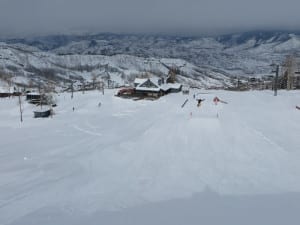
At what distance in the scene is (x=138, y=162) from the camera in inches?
841

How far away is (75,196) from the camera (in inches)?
627

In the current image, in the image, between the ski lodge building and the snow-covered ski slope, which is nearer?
the snow-covered ski slope

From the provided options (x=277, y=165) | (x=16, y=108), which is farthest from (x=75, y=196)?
(x=16, y=108)

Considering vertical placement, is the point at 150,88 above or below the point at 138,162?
below

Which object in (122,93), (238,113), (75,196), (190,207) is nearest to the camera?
(190,207)

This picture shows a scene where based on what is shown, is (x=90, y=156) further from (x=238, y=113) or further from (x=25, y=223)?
(x=238, y=113)

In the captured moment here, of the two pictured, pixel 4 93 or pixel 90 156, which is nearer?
pixel 90 156

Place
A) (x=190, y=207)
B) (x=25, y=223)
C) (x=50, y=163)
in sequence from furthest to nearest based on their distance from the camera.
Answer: (x=50, y=163), (x=190, y=207), (x=25, y=223)

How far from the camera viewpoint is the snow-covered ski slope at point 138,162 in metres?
15.6

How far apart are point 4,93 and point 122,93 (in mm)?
33919

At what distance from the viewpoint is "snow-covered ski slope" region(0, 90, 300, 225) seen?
51.1ft

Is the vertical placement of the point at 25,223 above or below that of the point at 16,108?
above

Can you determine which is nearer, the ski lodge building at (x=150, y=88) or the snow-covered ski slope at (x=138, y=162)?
the snow-covered ski slope at (x=138, y=162)

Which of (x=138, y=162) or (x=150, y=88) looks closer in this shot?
(x=138, y=162)
